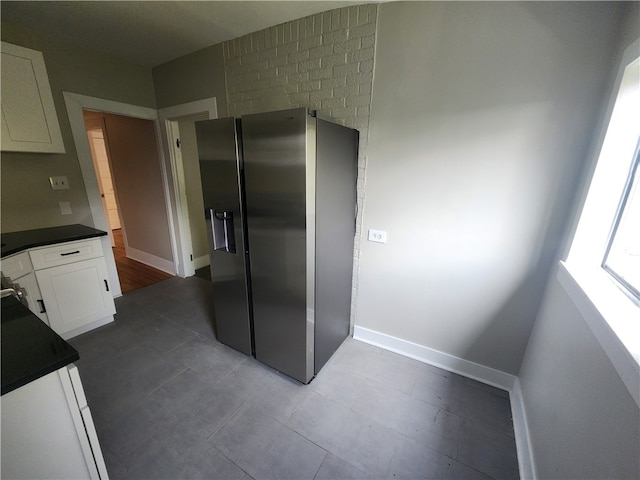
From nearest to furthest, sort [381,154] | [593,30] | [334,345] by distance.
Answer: [593,30], [381,154], [334,345]

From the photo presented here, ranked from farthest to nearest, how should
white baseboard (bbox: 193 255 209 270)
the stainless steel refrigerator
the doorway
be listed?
white baseboard (bbox: 193 255 209 270) → the doorway → the stainless steel refrigerator

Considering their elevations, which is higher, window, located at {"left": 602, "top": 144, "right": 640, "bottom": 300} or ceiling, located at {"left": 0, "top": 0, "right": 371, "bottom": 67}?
ceiling, located at {"left": 0, "top": 0, "right": 371, "bottom": 67}

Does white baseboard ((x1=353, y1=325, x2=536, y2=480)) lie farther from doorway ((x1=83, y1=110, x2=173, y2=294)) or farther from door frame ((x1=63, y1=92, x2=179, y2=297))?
doorway ((x1=83, y1=110, x2=173, y2=294))

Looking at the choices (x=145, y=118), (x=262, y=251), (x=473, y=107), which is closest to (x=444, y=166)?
(x=473, y=107)

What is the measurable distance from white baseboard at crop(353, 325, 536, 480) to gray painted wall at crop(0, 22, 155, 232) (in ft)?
10.1

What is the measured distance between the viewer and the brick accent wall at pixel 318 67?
1661mm

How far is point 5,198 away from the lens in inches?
80.0

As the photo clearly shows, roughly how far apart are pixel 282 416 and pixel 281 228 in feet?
3.82

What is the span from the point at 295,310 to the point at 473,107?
166 centimetres

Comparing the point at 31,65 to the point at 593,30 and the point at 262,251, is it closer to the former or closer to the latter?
the point at 262,251

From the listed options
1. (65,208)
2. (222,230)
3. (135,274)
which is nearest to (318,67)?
(222,230)

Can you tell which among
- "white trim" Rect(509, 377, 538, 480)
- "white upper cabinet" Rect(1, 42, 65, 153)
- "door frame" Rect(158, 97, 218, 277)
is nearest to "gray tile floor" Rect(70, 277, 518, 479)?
"white trim" Rect(509, 377, 538, 480)

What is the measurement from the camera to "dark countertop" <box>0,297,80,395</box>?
66 cm

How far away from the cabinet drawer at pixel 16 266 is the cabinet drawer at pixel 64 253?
0.03 meters
